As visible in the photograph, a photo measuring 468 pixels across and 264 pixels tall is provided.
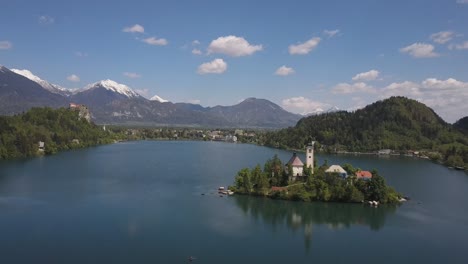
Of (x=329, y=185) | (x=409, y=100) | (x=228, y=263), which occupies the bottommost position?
(x=228, y=263)

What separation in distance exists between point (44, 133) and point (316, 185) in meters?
43.1

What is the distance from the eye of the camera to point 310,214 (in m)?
25.5

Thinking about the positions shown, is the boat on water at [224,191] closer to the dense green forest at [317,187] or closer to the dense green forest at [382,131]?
the dense green forest at [317,187]

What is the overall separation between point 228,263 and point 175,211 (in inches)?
329

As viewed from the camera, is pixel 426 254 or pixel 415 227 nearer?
pixel 426 254

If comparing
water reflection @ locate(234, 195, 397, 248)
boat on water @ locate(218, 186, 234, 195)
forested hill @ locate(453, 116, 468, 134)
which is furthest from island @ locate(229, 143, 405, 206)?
forested hill @ locate(453, 116, 468, 134)

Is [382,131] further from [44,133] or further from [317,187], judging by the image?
[44,133]

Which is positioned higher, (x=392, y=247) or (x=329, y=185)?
(x=329, y=185)

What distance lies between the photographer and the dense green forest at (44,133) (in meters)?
51.8

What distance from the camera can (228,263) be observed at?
17719 mm

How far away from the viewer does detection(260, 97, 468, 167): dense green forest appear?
69.5 m

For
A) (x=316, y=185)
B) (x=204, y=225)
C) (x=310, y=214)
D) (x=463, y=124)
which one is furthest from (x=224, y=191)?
(x=463, y=124)

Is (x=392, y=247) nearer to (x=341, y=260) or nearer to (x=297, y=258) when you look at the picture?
(x=341, y=260)

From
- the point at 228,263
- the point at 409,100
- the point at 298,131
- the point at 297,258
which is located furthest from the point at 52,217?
the point at 409,100
